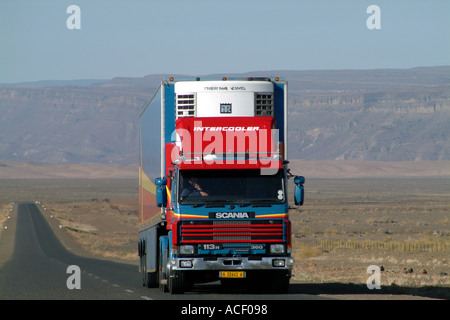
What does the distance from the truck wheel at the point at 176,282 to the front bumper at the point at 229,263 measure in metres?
0.69

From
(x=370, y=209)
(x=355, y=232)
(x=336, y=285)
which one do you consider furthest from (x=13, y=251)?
(x=370, y=209)

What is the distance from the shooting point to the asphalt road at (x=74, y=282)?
→ 1994 centimetres

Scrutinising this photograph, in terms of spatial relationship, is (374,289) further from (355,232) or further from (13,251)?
(355,232)

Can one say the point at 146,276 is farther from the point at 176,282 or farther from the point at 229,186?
the point at 229,186

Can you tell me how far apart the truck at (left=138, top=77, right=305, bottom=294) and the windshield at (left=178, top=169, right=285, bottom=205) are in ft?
0.07

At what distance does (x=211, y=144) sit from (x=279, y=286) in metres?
3.53

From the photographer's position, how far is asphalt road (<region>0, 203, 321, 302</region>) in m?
19.9

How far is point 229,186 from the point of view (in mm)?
18953
